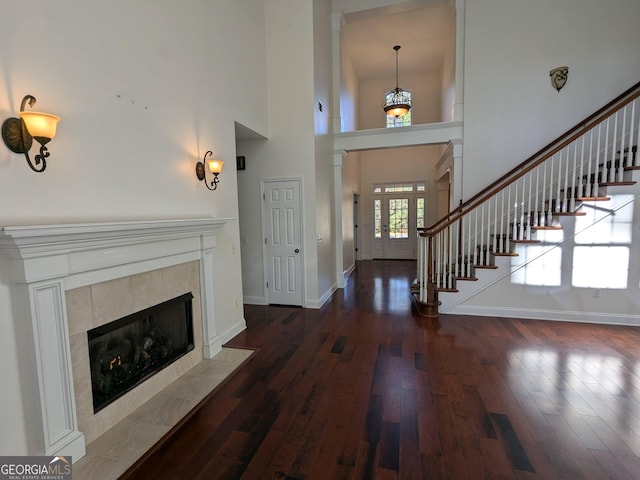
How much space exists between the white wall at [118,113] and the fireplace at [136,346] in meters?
0.47

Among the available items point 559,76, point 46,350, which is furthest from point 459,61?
point 46,350

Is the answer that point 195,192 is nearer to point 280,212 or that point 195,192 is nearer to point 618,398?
point 280,212

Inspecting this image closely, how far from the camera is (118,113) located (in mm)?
2199

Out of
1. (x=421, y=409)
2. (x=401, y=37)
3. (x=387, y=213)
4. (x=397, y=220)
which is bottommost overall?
(x=421, y=409)

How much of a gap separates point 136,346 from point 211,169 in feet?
6.00

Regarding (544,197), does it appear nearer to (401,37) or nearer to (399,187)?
(401,37)

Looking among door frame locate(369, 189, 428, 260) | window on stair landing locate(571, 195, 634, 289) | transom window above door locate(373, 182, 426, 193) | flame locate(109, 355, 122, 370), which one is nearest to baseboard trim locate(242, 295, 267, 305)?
flame locate(109, 355, 122, 370)

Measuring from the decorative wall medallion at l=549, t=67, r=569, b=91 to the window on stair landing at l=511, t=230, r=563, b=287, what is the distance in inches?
98.7

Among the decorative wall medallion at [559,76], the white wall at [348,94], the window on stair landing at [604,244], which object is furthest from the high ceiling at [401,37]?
the window on stair landing at [604,244]

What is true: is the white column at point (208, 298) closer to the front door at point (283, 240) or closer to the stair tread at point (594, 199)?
the front door at point (283, 240)

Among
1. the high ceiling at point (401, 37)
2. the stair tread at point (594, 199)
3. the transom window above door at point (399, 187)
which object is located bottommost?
the stair tread at point (594, 199)

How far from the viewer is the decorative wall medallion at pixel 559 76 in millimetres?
4719

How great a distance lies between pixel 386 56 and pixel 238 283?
699 centimetres

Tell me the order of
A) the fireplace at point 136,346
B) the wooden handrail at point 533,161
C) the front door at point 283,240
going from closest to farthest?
the fireplace at point 136,346, the wooden handrail at point 533,161, the front door at point 283,240
